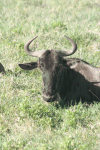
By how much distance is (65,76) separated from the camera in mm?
4496

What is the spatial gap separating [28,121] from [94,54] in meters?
3.05

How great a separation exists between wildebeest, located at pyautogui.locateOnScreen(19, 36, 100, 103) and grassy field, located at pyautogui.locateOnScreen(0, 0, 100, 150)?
336mm

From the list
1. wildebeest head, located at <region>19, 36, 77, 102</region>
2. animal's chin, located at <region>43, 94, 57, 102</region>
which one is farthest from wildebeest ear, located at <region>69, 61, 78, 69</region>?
animal's chin, located at <region>43, 94, 57, 102</region>

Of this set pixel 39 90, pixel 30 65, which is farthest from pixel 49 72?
pixel 39 90

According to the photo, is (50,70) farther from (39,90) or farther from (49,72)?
(39,90)

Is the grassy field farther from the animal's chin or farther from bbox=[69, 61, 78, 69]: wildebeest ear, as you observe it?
bbox=[69, 61, 78, 69]: wildebeest ear

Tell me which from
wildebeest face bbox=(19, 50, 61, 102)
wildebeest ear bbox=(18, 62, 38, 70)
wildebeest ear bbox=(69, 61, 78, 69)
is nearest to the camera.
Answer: wildebeest face bbox=(19, 50, 61, 102)

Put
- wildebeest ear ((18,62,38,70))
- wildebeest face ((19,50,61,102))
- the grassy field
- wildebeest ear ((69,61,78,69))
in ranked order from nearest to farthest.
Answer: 1. the grassy field
2. wildebeest face ((19,50,61,102))
3. wildebeest ear ((69,61,78,69))
4. wildebeest ear ((18,62,38,70))

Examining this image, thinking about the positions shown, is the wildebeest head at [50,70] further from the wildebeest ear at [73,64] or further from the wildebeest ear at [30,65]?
the wildebeest ear at [30,65]

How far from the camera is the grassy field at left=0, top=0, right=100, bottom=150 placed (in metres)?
3.54

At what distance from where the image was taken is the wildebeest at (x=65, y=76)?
13.3 ft

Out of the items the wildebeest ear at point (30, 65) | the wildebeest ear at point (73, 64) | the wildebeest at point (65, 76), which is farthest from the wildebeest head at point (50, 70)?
the wildebeest ear at point (30, 65)

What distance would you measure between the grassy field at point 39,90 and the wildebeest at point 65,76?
34cm

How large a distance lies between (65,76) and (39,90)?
0.73 metres
